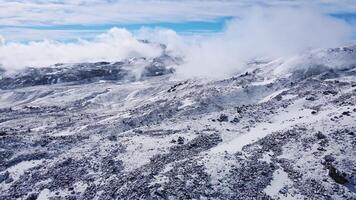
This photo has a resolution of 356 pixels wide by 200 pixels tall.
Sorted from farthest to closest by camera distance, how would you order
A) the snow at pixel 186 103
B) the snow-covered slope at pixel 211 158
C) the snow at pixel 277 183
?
1. the snow at pixel 186 103
2. the snow-covered slope at pixel 211 158
3. the snow at pixel 277 183

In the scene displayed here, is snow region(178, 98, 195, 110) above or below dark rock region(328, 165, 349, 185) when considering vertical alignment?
below

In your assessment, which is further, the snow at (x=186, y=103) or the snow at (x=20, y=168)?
the snow at (x=186, y=103)

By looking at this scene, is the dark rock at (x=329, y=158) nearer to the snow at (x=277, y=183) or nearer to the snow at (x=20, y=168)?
the snow at (x=277, y=183)

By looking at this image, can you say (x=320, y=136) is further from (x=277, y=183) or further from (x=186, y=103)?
(x=186, y=103)

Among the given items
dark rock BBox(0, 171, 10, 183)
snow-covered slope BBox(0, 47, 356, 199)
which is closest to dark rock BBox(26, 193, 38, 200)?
snow-covered slope BBox(0, 47, 356, 199)

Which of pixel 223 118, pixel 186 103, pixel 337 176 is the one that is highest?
pixel 337 176

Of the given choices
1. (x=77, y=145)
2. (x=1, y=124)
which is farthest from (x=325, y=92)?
(x=1, y=124)

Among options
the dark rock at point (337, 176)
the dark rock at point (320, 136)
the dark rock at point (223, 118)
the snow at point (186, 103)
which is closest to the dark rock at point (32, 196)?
the dark rock at point (223, 118)

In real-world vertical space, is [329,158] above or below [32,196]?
above

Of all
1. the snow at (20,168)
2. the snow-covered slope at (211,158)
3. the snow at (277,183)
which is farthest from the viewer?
the snow at (20,168)

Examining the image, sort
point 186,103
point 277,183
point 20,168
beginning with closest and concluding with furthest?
1. point 277,183
2. point 20,168
3. point 186,103

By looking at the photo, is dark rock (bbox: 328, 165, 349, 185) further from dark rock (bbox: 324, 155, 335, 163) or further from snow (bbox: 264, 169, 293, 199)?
snow (bbox: 264, 169, 293, 199)

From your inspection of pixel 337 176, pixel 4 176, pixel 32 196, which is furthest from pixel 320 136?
pixel 4 176
